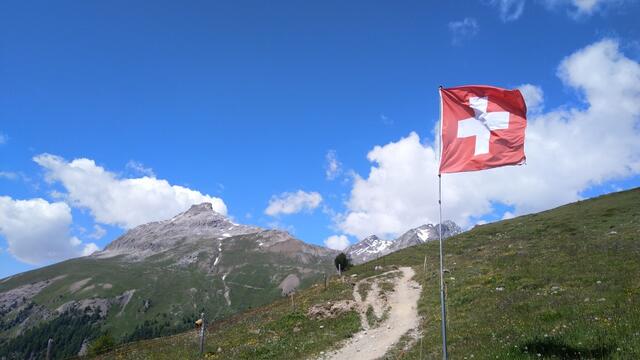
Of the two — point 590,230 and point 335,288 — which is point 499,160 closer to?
point 335,288

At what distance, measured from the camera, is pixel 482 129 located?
16.6 metres

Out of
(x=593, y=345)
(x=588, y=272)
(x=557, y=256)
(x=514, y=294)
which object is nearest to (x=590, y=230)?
(x=557, y=256)

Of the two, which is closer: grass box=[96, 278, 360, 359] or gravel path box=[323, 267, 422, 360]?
gravel path box=[323, 267, 422, 360]

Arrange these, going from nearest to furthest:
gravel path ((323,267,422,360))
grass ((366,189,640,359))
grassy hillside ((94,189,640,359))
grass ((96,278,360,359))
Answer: grass ((366,189,640,359)) → grassy hillside ((94,189,640,359)) → gravel path ((323,267,422,360)) → grass ((96,278,360,359))

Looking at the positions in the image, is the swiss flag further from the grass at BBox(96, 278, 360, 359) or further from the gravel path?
the grass at BBox(96, 278, 360, 359)

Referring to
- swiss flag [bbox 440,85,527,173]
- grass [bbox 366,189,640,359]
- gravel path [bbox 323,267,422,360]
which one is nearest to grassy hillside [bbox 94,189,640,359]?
grass [bbox 366,189,640,359]

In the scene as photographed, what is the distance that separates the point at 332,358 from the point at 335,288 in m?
25.5

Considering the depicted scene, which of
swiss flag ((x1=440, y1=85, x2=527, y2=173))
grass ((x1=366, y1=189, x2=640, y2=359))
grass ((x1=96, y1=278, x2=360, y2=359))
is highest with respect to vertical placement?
swiss flag ((x1=440, y1=85, x2=527, y2=173))

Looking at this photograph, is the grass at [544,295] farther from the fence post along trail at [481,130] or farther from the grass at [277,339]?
the grass at [277,339]

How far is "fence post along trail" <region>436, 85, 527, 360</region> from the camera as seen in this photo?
16234mm

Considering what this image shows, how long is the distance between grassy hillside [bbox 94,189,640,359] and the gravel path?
1079mm

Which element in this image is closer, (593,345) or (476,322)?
(593,345)

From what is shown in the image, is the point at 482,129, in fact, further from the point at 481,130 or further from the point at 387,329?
the point at 387,329

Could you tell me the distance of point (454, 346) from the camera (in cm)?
1950
